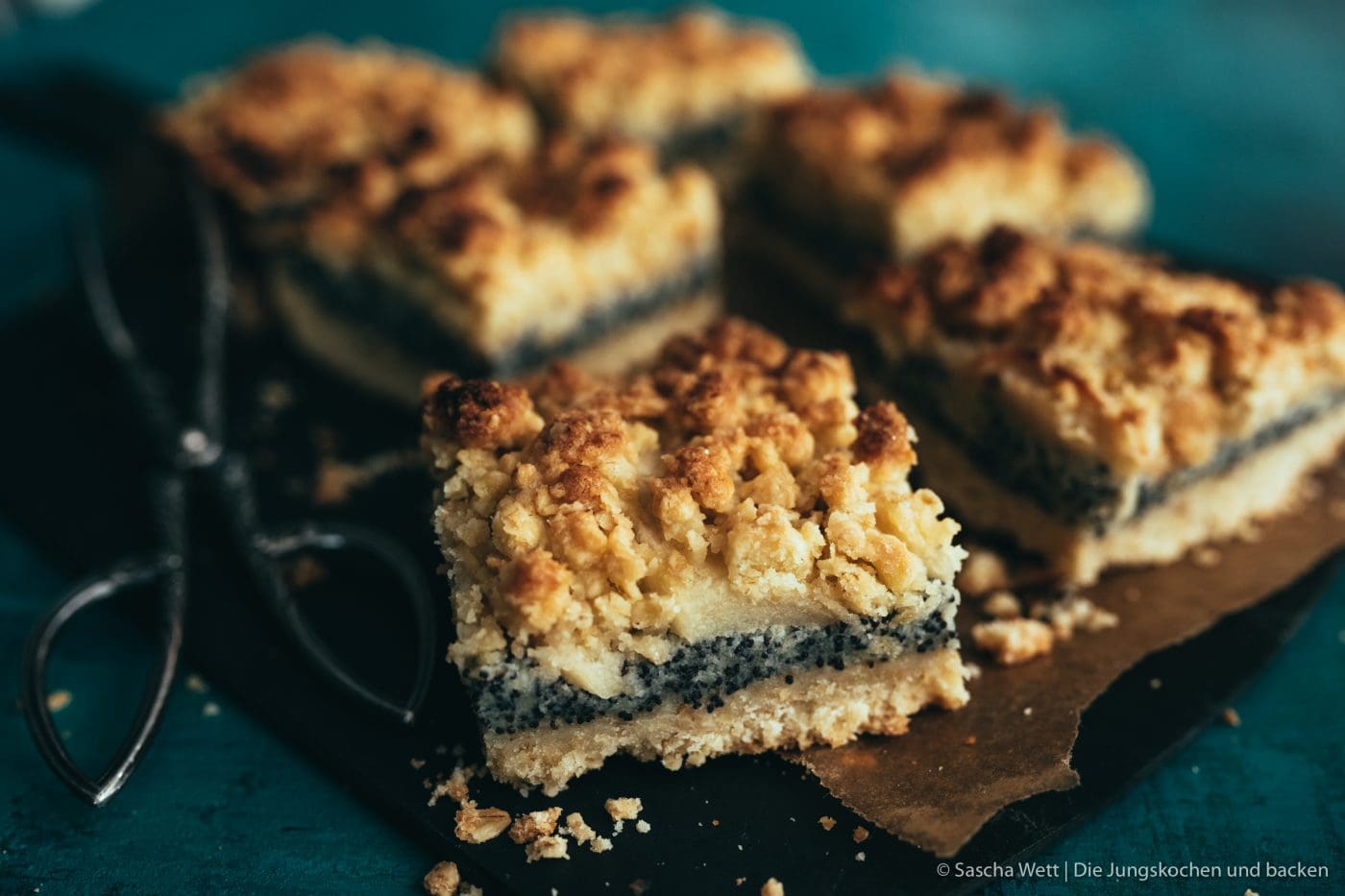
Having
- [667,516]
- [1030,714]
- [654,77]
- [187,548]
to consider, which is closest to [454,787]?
[667,516]

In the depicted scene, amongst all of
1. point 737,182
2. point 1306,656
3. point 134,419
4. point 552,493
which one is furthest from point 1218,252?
point 134,419

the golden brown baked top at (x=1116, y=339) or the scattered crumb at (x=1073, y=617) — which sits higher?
the golden brown baked top at (x=1116, y=339)

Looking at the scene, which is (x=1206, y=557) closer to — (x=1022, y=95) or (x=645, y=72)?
(x=645, y=72)

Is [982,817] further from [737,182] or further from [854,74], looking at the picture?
[854,74]

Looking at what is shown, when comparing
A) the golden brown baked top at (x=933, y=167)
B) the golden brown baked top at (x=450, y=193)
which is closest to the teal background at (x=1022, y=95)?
the golden brown baked top at (x=933, y=167)

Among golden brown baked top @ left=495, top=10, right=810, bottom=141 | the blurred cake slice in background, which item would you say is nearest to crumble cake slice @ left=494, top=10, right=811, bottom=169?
golden brown baked top @ left=495, top=10, right=810, bottom=141

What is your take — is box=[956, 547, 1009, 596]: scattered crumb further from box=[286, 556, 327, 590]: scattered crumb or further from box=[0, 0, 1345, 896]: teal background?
box=[286, 556, 327, 590]: scattered crumb

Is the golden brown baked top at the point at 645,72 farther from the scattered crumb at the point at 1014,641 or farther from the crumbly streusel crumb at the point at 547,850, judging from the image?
the crumbly streusel crumb at the point at 547,850
